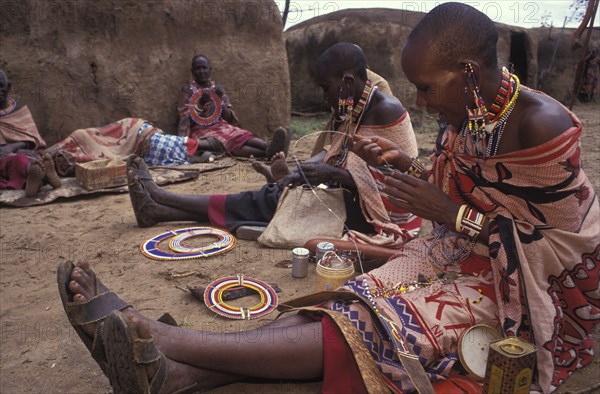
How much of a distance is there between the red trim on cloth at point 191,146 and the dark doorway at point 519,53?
1074cm

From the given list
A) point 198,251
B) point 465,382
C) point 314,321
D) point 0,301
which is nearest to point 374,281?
point 314,321

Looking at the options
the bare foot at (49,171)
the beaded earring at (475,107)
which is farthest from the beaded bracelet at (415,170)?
the bare foot at (49,171)

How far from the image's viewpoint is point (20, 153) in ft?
17.9

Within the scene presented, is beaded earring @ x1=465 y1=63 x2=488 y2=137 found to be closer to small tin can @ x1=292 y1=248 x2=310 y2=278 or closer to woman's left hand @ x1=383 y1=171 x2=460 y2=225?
woman's left hand @ x1=383 y1=171 x2=460 y2=225

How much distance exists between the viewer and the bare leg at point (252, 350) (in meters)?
1.83

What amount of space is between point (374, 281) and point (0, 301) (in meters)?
2.29

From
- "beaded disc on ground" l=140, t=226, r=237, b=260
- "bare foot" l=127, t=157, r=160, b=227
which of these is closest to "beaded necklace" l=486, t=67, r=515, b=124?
"beaded disc on ground" l=140, t=226, r=237, b=260

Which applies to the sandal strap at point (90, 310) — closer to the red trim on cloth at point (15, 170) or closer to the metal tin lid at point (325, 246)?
the metal tin lid at point (325, 246)

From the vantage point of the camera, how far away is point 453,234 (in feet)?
7.34

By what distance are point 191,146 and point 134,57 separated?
5.64 feet

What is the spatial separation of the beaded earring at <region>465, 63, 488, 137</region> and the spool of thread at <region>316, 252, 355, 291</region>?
1080 millimetres

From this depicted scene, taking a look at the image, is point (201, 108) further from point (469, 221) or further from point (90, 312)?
point (469, 221)

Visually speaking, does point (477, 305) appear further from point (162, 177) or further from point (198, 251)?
point (162, 177)

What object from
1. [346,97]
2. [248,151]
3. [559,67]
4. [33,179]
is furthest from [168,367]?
[559,67]
